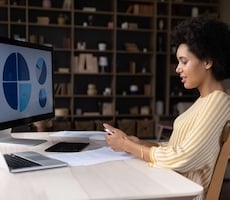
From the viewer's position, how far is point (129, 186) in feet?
3.17

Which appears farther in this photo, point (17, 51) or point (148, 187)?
point (17, 51)

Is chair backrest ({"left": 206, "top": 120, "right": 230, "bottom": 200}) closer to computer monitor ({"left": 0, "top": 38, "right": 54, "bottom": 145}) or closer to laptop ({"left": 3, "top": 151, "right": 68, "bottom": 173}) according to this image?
laptop ({"left": 3, "top": 151, "right": 68, "bottom": 173})

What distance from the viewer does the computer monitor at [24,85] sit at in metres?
1.43

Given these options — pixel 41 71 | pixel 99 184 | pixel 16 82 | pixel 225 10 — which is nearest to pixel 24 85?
pixel 16 82

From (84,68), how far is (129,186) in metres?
4.33

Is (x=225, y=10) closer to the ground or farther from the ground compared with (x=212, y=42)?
farther from the ground

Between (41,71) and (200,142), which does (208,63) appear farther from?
(41,71)

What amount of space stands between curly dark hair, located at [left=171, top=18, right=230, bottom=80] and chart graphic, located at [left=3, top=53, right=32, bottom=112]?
719 millimetres

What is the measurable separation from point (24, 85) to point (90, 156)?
1.59ft

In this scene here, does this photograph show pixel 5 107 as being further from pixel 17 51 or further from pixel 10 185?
pixel 10 185

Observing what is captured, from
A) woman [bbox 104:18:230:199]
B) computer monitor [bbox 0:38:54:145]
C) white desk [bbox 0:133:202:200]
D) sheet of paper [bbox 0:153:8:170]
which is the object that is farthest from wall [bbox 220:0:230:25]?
sheet of paper [bbox 0:153:8:170]

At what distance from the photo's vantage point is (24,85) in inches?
62.0

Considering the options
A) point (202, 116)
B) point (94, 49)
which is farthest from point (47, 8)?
point (202, 116)

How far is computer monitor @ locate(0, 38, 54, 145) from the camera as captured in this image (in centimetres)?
143
